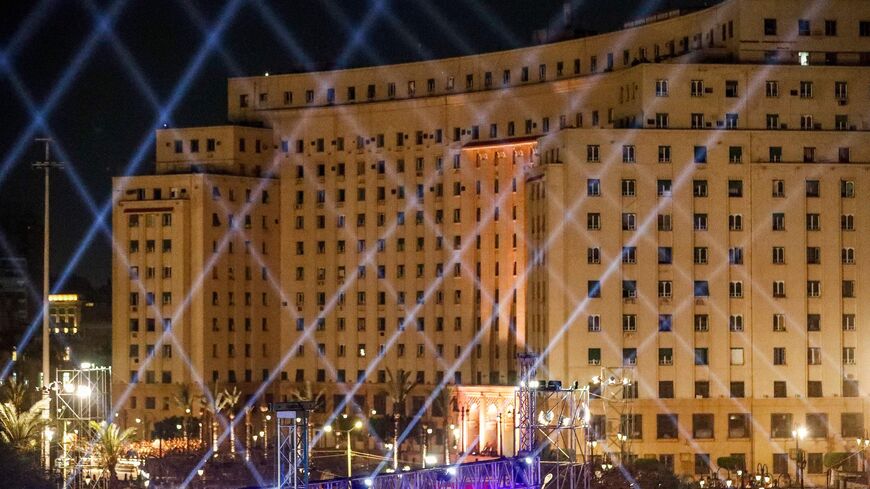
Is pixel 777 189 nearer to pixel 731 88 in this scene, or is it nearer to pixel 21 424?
pixel 731 88

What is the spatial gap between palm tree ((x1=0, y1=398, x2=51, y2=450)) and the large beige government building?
1076 inches

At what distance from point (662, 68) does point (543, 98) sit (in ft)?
53.3

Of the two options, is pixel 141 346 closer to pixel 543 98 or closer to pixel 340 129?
pixel 340 129

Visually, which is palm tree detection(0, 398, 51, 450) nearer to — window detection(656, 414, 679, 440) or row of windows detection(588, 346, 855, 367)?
row of windows detection(588, 346, 855, 367)

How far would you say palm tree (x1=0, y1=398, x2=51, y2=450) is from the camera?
82625 mm

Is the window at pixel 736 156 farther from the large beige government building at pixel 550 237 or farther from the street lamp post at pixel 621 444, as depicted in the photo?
the street lamp post at pixel 621 444

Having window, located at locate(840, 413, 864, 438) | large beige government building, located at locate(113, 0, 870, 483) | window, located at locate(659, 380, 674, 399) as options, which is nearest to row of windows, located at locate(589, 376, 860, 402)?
window, located at locate(659, 380, 674, 399)

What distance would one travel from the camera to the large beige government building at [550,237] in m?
98.9

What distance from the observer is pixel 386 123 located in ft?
405

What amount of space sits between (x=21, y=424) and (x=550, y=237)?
29.5 meters

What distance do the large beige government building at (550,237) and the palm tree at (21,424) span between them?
89.7 ft

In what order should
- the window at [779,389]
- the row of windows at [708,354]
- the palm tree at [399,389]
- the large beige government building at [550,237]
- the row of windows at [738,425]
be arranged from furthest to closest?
the palm tree at [399,389]
the window at [779,389]
the row of windows at [708,354]
the large beige government building at [550,237]
the row of windows at [738,425]

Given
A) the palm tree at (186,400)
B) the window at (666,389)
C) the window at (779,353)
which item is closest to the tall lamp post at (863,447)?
the window at (779,353)

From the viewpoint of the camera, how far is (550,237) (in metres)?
99.6
